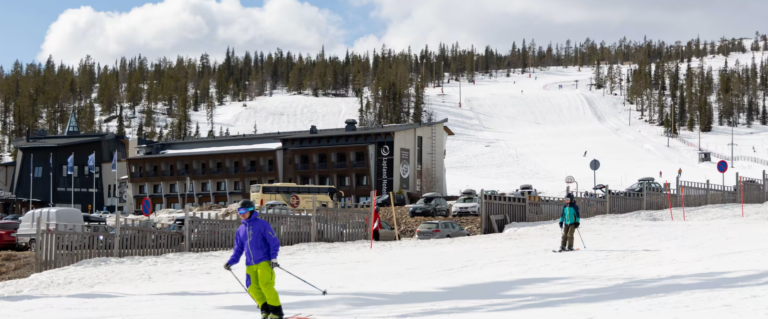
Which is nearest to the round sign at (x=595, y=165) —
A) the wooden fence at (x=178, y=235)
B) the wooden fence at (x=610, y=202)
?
the wooden fence at (x=610, y=202)

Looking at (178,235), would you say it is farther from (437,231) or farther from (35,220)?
(35,220)

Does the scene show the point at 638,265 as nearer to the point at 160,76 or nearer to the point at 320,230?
the point at 320,230

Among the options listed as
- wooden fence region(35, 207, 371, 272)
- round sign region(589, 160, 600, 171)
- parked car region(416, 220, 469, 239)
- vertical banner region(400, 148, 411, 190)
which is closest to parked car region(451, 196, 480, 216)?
round sign region(589, 160, 600, 171)

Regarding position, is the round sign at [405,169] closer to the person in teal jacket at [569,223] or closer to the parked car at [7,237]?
the parked car at [7,237]

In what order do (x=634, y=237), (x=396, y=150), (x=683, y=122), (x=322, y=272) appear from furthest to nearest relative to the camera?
(x=683, y=122)
(x=396, y=150)
(x=634, y=237)
(x=322, y=272)

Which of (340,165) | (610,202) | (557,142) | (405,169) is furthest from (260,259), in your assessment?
(557,142)

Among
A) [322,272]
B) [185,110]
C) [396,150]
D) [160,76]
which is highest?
[160,76]

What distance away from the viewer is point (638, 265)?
14.7 metres

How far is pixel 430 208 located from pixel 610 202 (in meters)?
10.8

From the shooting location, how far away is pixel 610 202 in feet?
104

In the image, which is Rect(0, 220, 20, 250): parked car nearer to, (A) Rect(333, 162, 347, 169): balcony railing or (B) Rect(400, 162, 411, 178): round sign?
(B) Rect(400, 162, 411, 178): round sign

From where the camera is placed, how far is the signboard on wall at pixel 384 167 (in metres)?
64.4

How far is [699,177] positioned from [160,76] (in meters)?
156

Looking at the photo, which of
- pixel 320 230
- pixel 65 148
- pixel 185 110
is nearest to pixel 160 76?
pixel 185 110
